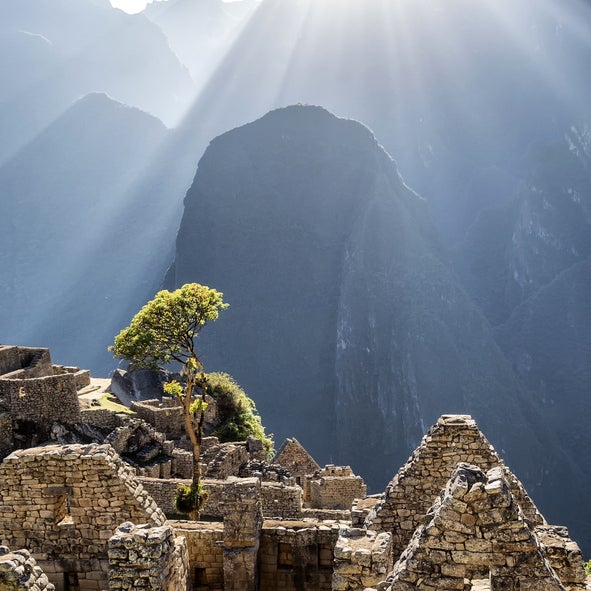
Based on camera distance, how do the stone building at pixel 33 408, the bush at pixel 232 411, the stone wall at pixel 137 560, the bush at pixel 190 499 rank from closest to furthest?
the stone wall at pixel 137 560 → the bush at pixel 190 499 → the stone building at pixel 33 408 → the bush at pixel 232 411

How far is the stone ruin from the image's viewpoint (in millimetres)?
3818

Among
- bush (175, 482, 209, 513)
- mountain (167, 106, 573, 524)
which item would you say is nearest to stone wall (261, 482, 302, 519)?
bush (175, 482, 209, 513)

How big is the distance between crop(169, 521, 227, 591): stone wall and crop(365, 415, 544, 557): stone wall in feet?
9.20

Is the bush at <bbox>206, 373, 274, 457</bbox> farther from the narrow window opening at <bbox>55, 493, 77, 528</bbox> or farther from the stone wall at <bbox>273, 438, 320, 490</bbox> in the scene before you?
the narrow window opening at <bbox>55, 493, 77, 528</bbox>

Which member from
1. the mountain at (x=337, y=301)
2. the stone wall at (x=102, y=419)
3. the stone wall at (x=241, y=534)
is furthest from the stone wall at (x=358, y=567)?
the mountain at (x=337, y=301)

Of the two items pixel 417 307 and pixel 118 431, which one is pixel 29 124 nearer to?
pixel 417 307

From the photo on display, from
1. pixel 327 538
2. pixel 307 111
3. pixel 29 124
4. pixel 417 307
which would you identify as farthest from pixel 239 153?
pixel 327 538

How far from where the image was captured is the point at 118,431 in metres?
20.6

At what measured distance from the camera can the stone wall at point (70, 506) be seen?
21.4 feet

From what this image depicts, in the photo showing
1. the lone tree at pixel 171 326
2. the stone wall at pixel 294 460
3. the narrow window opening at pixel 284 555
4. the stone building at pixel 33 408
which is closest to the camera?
the narrow window opening at pixel 284 555

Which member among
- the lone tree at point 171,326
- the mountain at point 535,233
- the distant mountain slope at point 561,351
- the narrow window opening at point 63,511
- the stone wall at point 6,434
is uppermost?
the mountain at point 535,233

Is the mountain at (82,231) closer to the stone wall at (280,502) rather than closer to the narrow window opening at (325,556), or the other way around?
the stone wall at (280,502)

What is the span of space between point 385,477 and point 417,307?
139 feet

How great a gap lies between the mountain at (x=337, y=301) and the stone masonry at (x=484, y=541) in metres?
103
